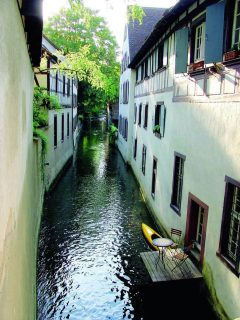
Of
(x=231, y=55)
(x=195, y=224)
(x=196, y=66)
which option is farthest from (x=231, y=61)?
(x=195, y=224)

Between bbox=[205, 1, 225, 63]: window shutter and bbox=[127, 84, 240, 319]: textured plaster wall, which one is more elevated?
bbox=[205, 1, 225, 63]: window shutter

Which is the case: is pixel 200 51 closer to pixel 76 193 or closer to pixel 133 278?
pixel 133 278

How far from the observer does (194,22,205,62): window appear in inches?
374

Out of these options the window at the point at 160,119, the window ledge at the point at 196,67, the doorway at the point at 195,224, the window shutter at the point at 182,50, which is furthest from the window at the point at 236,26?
the window at the point at 160,119

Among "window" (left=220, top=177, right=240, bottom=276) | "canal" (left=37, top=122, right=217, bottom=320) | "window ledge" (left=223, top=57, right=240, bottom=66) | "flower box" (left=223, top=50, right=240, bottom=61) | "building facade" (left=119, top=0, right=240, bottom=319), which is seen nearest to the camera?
"window ledge" (left=223, top=57, right=240, bottom=66)

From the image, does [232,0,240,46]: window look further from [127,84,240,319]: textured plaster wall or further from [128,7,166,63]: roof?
[128,7,166,63]: roof

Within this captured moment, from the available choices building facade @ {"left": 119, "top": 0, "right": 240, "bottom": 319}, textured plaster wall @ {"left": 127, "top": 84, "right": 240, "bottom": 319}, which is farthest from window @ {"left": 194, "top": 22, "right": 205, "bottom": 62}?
textured plaster wall @ {"left": 127, "top": 84, "right": 240, "bottom": 319}

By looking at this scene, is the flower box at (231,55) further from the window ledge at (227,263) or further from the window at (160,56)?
the window at (160,56)

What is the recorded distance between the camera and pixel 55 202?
16688 mm

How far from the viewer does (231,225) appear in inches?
293

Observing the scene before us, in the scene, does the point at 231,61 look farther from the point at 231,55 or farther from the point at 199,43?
the point at 199,43

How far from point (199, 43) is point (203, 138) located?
3150mm

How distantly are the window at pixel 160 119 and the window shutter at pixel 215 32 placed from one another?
567 cm

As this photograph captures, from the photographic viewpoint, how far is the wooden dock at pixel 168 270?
8.65 m
